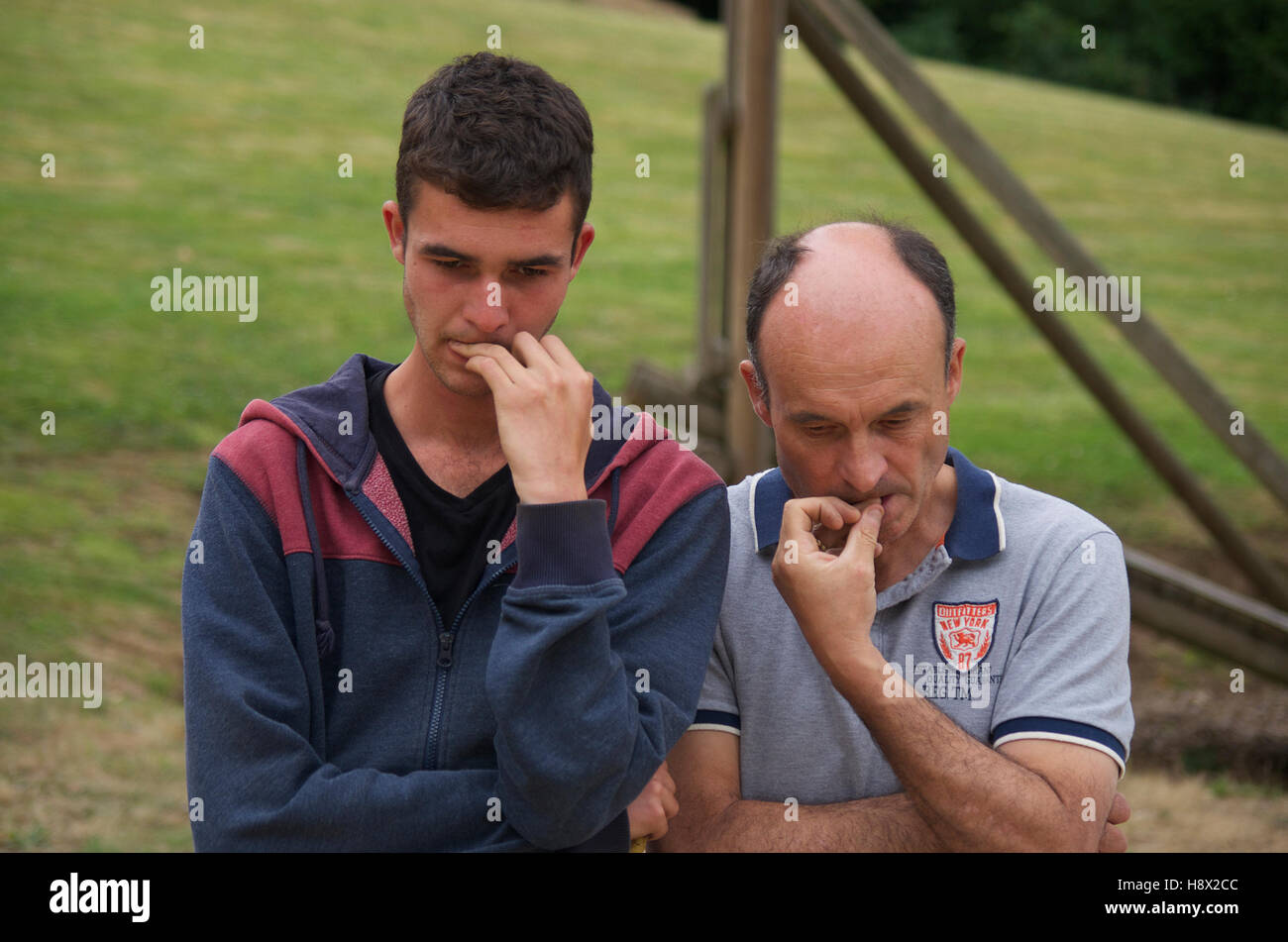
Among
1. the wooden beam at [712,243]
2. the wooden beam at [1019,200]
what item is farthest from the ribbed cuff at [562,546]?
the wooden beam at [712,243]

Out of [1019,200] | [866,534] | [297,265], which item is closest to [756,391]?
[866,534]

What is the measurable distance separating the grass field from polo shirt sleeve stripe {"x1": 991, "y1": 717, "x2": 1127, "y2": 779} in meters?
1.15

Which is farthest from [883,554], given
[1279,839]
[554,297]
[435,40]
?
[435,40]

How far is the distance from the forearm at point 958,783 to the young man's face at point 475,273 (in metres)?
0.80

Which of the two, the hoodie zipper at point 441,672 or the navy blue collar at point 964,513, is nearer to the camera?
the hoodie zipper at point 441,672

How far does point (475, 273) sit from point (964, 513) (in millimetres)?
1011

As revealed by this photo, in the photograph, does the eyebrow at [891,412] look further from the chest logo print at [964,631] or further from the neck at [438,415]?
the neck at [438,415]

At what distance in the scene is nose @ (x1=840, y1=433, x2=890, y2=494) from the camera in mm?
2408

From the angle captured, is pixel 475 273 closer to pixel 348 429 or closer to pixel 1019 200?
pixel 348 429

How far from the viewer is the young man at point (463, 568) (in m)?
2.07

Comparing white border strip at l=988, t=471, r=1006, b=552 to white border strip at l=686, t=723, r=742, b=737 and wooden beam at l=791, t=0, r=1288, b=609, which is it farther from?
wooden beam at l=791, t=0, r=1288, b=609

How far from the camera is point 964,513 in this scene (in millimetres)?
2541
